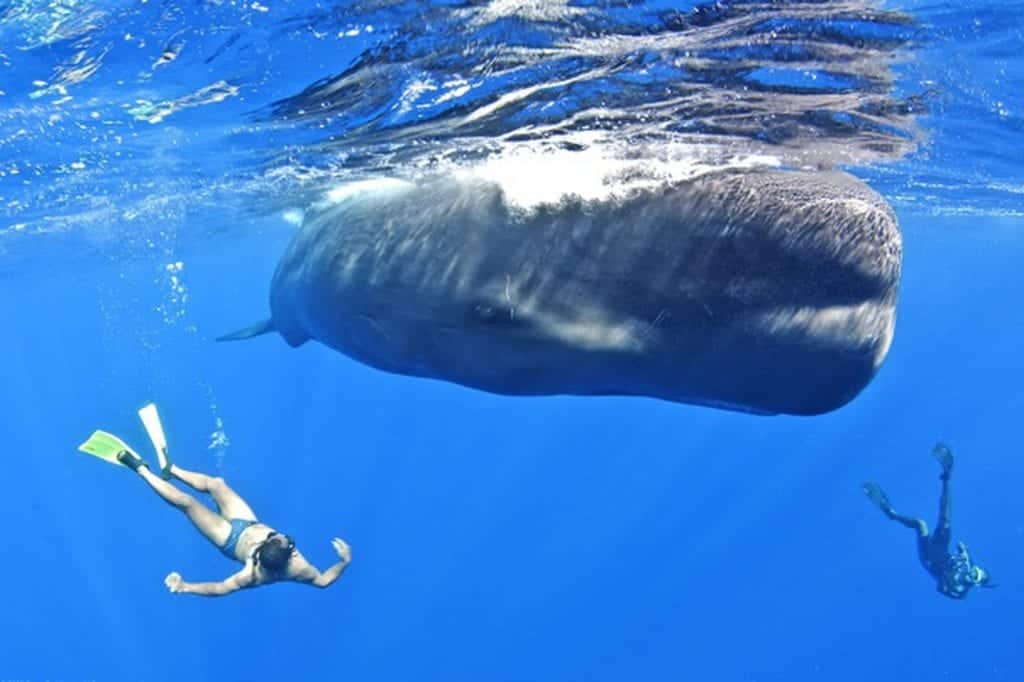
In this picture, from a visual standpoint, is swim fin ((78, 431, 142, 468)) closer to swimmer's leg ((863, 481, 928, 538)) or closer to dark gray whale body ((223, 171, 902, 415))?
dark gray whale body ((223, 171, 902, 415))

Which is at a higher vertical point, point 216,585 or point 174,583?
point 174,583

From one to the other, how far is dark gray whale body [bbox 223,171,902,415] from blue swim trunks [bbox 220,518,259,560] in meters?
6.40

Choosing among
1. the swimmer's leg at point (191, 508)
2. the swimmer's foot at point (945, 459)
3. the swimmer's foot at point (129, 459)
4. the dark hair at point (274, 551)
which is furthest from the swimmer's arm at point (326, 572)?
the swimmer's foot at point (945, 459)

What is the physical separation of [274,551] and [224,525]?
3.20 ft

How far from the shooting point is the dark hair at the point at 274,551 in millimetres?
10078

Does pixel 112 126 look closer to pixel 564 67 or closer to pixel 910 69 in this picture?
pixel 564 67

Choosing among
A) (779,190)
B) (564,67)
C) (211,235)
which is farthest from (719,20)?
(211,235)

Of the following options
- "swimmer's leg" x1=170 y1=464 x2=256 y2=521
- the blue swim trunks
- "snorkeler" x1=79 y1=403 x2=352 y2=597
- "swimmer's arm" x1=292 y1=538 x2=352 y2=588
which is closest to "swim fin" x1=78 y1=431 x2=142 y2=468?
"snorkeler" x1=79 y1=403 x2=352 y2=597

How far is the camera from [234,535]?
1052 centimetres

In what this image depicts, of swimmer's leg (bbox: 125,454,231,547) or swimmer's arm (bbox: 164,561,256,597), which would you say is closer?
swimmer's arm (bbox: 164,561,256,597)

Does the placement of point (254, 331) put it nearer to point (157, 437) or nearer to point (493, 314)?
point (157, 437)

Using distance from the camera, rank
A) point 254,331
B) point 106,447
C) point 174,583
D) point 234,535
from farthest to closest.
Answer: point 254,331 → point 234,535 → point 106,447 → point 174,583

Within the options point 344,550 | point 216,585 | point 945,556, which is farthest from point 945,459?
point 216,585

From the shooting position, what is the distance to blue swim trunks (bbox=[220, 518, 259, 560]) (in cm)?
1052
